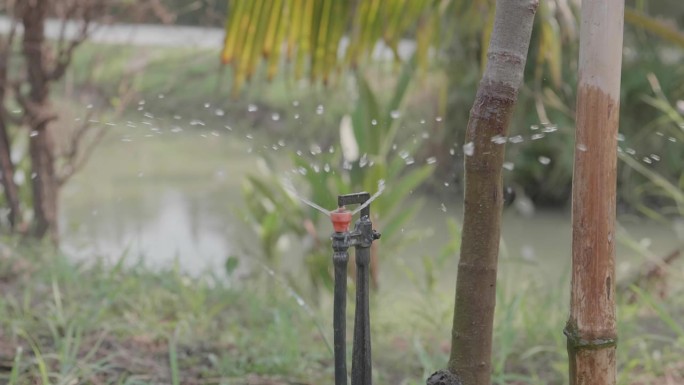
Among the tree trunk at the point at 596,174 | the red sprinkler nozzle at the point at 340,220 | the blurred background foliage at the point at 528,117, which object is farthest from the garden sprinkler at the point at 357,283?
the blurred background foliage at the point at 528,117

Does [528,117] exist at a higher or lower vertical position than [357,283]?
higher

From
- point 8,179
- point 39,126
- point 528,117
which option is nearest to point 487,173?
point 39,126

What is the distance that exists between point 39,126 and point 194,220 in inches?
104

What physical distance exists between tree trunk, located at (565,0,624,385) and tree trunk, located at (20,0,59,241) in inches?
107

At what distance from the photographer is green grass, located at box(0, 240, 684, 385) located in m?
1.82

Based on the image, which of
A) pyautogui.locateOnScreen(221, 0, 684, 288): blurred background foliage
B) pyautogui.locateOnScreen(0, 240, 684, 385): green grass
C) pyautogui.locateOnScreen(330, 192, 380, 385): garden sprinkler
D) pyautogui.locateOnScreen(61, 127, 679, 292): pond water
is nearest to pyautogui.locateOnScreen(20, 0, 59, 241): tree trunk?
pyautogui.locateOnScreen(61, 127, 679, 292): pond water

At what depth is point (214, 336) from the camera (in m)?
2.24

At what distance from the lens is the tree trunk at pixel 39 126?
3477mm

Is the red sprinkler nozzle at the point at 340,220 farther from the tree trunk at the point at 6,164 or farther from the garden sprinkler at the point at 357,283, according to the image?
the tree trunk at the point at 6,164

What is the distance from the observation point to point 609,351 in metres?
1.17

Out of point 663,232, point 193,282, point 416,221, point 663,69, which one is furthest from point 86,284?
point 663,69

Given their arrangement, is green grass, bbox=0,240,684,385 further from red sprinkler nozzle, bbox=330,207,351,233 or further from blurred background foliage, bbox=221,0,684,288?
blurred background foliage, bbox=221,0,684,288

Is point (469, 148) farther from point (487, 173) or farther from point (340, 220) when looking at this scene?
point (340, 220)

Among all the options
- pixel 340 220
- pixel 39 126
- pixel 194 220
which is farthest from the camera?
pixel 194 220
